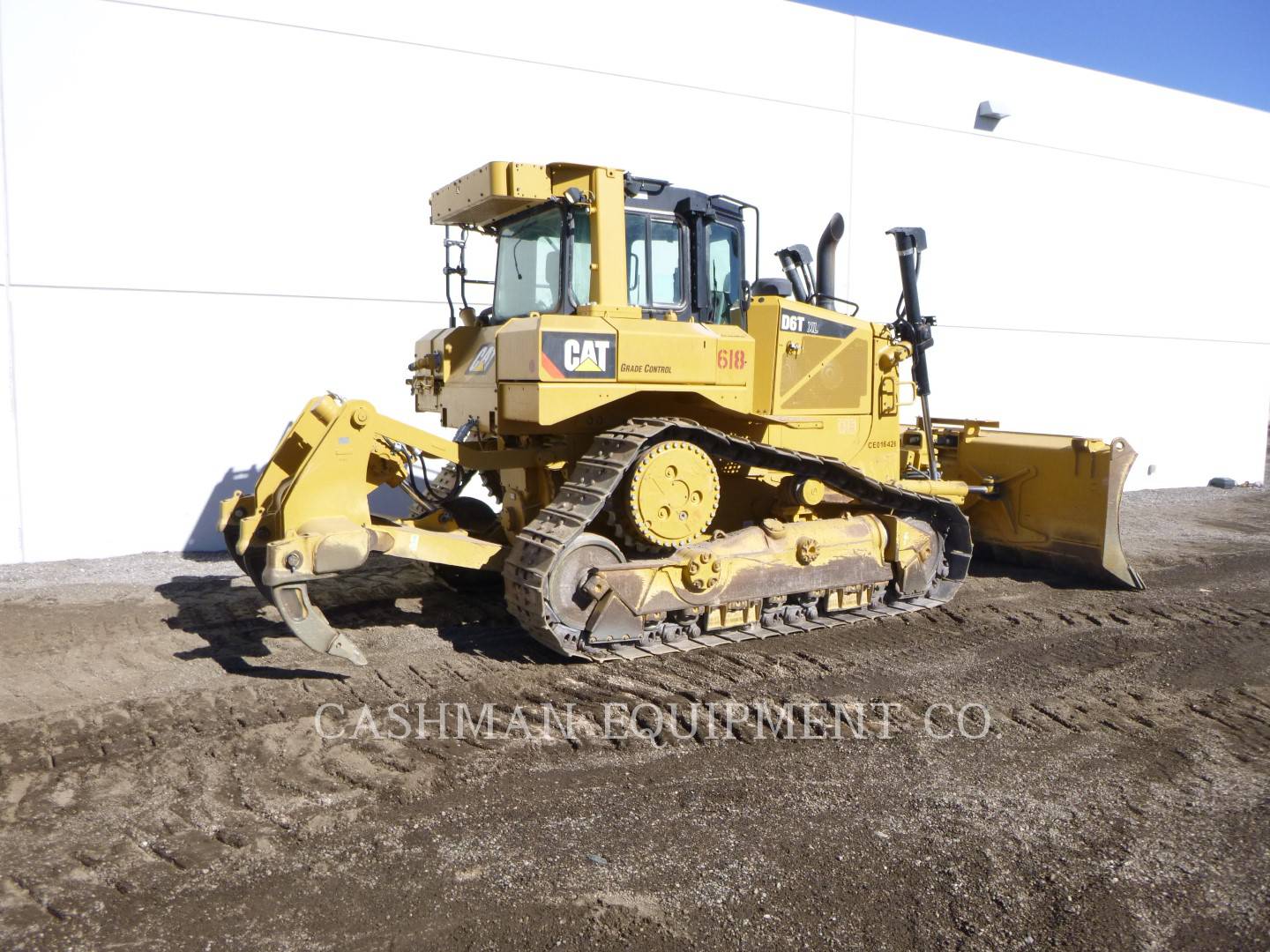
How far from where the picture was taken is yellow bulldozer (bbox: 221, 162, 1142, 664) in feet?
18.1

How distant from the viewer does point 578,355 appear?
5.54 metres

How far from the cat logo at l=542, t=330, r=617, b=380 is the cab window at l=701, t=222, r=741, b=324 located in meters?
1.00

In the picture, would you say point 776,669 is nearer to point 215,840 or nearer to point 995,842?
point 995,842

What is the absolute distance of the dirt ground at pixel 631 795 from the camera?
3.10 metres

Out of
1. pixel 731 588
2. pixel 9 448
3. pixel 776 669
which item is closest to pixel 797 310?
pixel 731 588

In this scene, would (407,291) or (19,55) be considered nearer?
(19,55)

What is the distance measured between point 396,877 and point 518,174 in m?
4.01

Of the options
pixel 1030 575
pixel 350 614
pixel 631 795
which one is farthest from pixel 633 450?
pixel 1030 575

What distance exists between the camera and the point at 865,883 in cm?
331

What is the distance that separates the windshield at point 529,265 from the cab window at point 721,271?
1.02m

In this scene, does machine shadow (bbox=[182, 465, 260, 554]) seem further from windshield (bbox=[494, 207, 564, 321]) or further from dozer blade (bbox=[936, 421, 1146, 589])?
dozer blade (bbox=[936, 421, 1146, 589])

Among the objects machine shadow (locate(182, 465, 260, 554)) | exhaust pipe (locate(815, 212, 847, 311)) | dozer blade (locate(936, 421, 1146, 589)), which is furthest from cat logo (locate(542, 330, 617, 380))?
machine shadow (locate(182, 465, 260, 554))

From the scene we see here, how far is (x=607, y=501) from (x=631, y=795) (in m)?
2.05

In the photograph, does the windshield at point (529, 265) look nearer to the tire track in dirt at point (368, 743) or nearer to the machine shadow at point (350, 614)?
the machine shadow at point (350, 614)
